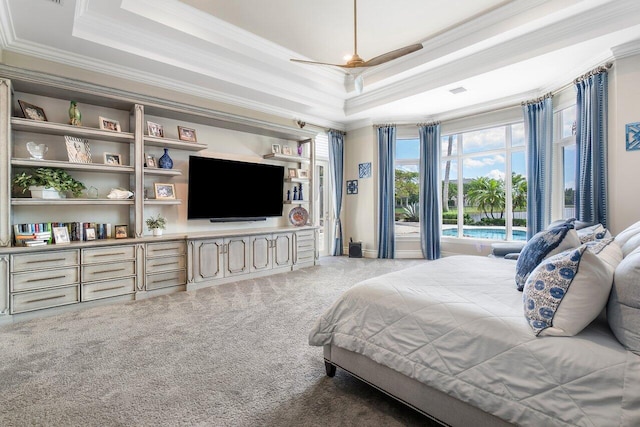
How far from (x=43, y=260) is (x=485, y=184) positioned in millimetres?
6481

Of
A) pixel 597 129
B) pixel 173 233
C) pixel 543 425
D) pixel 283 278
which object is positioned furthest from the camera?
pixel 283 278

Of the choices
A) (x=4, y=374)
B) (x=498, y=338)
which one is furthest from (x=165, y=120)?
(x=498, y=338)

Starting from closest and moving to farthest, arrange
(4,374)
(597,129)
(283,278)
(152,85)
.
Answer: (4,374) < (597,129) < (152,85) < (283,278)

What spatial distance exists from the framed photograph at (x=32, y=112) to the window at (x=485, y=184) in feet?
20.3

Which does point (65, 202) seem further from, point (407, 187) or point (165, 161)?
point (407, 187)

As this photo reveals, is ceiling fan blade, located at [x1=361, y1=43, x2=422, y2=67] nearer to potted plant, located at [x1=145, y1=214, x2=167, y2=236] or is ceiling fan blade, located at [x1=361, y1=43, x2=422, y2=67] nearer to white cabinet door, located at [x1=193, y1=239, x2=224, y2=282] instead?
white cabinet door, located at [x1=193, y1=239, x2=224, y2=282]

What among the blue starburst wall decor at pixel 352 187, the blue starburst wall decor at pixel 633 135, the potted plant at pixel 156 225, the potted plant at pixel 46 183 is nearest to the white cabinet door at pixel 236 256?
the potted plant at pixel 156 225

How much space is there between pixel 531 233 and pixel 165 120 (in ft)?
18.6

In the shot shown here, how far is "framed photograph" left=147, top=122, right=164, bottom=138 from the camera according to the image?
401cm

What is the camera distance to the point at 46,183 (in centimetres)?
324

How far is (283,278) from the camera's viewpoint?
4676 millimetres

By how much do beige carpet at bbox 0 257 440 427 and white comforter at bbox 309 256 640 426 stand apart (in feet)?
1.09

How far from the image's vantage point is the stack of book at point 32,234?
10.2 ft

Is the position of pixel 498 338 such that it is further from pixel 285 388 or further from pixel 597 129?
pixel 597 129
